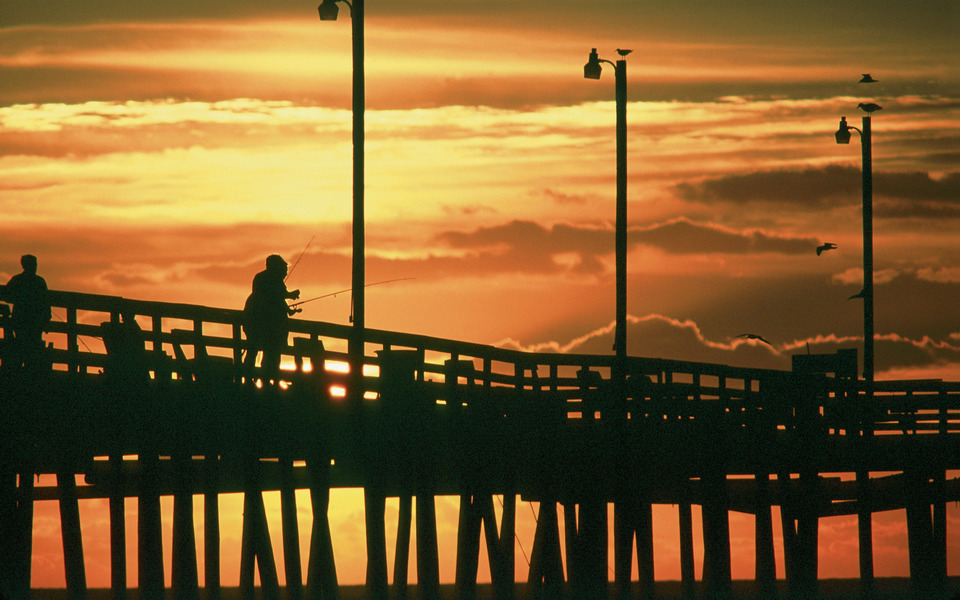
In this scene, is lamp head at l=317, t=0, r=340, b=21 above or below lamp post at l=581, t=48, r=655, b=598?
above

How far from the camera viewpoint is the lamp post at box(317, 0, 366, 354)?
757 inches

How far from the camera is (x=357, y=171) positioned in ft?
64.4

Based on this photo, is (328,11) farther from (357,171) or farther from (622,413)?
(622,413)

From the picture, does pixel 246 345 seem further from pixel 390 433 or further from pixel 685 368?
pixel 685 368

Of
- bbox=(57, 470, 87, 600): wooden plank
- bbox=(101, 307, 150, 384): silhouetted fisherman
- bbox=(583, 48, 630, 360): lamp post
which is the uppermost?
bbox=(583, 48, 630, 360): lamp post

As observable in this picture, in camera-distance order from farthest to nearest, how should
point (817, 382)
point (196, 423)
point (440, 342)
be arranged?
1. point (817, 382)
2. point (440, 342)
3. point (196, 423)

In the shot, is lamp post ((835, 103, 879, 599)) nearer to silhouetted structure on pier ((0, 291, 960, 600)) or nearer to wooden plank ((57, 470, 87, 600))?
silhouetted structure on pier ((0, 291, 960, 600))

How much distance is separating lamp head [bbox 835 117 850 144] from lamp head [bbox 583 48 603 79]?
30.2 feet

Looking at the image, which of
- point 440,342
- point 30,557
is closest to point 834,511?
point 440,342

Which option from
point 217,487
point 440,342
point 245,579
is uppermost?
point 440,342

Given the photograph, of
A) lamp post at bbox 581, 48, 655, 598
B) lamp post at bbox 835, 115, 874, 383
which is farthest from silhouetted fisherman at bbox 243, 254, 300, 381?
lamp post at bbox 835, 115, 874, 383

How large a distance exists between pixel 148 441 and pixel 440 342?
3.81m

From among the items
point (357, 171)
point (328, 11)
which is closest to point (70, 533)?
point (357, 171)

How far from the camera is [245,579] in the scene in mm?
21078
